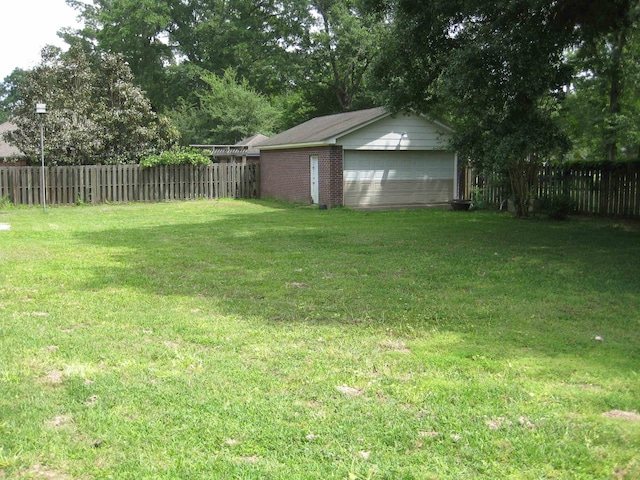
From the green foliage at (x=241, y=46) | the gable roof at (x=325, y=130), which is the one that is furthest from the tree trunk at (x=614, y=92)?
the green foliage at (x=241, y=46)

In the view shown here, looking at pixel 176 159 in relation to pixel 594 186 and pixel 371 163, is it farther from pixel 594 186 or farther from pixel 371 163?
pixel 594 186

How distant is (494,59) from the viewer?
11.8m

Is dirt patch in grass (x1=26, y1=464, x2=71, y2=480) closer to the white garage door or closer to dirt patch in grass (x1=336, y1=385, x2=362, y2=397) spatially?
dirt patch in grass (x1=336, y1=385, x2=362, y2=397)

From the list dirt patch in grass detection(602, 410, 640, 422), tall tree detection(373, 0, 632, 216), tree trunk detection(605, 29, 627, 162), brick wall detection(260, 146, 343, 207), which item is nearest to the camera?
dirt patch in grass detection(602, 410, 640, 422)

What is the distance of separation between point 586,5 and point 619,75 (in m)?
8.50

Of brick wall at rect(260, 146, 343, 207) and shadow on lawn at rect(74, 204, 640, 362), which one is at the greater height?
brick wall at rect(260, 146, 343, 207)

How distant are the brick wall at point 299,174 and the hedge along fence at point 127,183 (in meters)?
0.96

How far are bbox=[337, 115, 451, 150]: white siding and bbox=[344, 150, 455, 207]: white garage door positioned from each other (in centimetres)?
38

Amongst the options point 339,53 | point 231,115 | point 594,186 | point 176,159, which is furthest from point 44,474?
point 339,53

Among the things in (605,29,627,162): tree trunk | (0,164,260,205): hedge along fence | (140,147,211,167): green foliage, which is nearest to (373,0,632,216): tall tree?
(605,29,627,162): tree trunk

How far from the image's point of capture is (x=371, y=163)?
2266 cm

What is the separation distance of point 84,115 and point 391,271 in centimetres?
1924

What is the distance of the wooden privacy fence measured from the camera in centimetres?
1719

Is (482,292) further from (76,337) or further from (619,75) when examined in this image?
(619,75)
